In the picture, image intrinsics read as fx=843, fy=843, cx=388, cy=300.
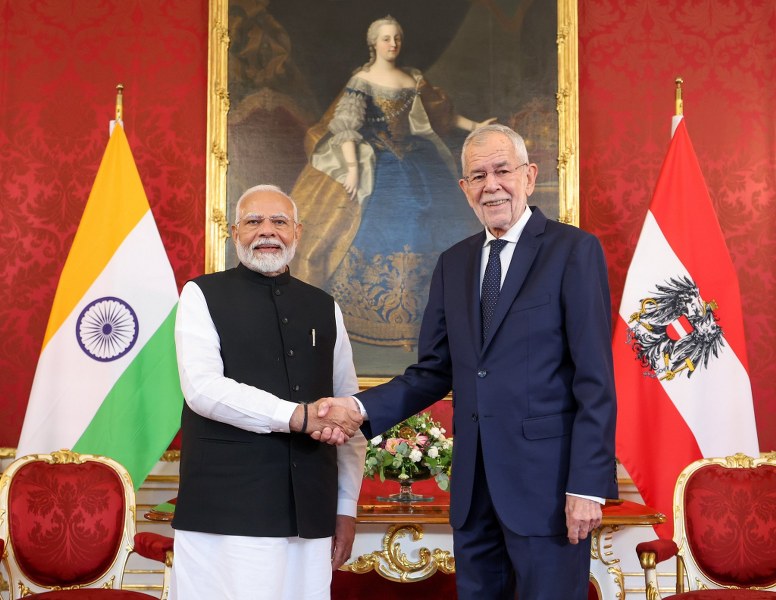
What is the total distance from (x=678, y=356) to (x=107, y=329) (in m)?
3.09

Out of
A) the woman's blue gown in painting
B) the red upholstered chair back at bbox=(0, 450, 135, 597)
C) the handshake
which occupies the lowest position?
the red upholstered chair back at bbox=(0, 450, 135, 597)

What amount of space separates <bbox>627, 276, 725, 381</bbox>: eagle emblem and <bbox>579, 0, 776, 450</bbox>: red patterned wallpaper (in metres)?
0.45

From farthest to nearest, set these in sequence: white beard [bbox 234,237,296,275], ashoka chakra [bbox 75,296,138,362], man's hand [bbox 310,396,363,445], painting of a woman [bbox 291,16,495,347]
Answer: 1. painting of a woman [bbox 291,16,495,347]
2. ashoka chakra [bbox 75,296,138,362]
3. white beard [bbox 234,237,296,275]
4. man's hand [bbox 310,396,363,445]

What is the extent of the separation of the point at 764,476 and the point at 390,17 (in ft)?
10.7

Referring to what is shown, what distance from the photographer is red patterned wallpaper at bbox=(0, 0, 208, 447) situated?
4977mm

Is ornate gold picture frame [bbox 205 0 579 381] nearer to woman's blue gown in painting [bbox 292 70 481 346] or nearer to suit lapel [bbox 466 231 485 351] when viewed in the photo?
woman's blue gown in painting [bbox 292 70 481 346]

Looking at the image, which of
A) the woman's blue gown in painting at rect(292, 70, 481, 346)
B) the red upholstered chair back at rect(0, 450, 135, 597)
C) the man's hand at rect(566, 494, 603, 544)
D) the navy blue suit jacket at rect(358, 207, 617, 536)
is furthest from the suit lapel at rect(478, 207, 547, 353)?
the woman's blue gown in painting at rect(292, 70, 481, 346)

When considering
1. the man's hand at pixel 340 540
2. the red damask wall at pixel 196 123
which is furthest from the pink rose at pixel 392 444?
the red damask wall at pixel 196 123

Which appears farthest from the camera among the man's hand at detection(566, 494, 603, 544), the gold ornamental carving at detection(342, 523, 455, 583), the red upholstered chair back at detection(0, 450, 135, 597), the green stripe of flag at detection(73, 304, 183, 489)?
the green stripe of flag at detection(73, 304, 183, 489)

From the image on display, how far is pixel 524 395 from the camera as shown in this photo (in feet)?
8.30

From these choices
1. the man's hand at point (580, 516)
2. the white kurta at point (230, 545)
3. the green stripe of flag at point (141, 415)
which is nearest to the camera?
the man's hand at point (580, 516)

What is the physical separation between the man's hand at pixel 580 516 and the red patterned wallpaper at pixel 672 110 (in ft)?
9.22

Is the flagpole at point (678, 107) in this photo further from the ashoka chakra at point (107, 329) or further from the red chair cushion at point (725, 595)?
the ashoka chakra at point (107, 329)

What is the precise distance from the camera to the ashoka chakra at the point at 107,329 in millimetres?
4520
